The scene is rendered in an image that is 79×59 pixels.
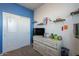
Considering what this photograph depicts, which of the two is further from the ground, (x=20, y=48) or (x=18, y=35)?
(x=18, y=35)

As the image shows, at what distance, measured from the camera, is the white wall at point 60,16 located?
1.67 metres

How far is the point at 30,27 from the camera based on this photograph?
1.78 meters

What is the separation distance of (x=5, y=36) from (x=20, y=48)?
42 centimetres

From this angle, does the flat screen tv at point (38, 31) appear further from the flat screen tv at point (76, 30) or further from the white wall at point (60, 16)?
the flat screen tv at point (76, 30)

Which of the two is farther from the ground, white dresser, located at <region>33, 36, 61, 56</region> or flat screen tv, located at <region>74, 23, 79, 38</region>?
flat screen tv, located at <region>74, 23, 79, 38</region>

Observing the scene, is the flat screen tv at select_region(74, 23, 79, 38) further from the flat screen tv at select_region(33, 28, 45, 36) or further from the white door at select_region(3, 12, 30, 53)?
the white door at select_region(3, 12, 30, 53)

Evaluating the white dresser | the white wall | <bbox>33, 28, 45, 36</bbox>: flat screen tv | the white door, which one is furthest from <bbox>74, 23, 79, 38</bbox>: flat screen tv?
the white door

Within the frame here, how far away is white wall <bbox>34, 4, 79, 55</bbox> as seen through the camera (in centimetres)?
167

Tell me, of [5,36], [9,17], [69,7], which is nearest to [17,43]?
[5,36]

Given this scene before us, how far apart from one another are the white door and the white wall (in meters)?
0.29

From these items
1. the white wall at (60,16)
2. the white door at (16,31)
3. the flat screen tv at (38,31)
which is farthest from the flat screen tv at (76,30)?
the white door at (16,31)

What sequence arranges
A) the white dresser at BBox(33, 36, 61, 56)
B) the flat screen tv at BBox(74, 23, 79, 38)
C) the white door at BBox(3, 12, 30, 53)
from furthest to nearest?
1. the white dresser at BBox(33, 36, 61, 56)
2. the white door at BBox(3, 12, 30, 53)
3. the flat screen tv at BBox(74, 23, 79, 38)

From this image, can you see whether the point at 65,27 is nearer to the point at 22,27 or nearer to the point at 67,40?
the point at 67,40

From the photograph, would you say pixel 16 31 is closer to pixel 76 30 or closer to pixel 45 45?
pixel 45 45
